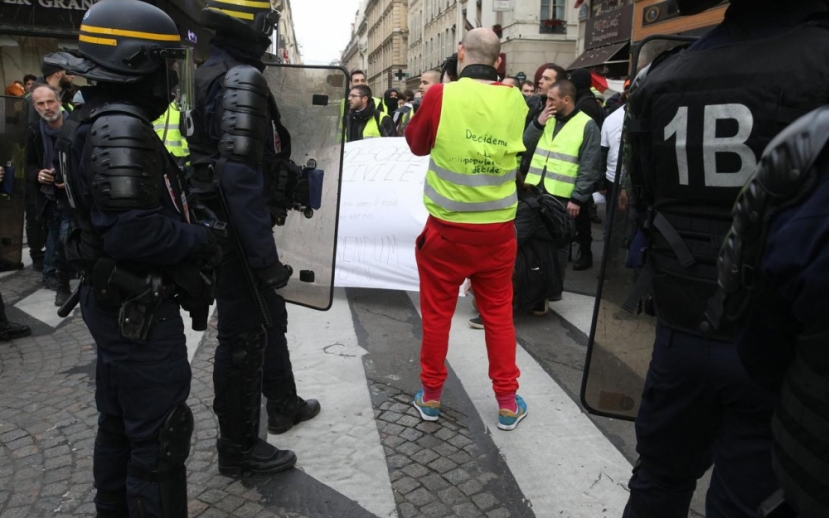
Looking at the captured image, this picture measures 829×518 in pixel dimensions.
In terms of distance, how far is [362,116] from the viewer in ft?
29.3

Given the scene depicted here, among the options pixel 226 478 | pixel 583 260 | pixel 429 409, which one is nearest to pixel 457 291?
pixel 429 409

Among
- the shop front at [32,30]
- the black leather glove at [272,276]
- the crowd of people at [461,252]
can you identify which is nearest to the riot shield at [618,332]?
the crowd of people at [461,252]

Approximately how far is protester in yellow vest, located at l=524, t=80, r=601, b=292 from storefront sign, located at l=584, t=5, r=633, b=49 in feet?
55.2

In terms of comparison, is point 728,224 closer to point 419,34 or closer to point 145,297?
point 145,297

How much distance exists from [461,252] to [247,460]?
1464mm

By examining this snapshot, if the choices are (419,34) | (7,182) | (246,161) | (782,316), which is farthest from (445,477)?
(419,34)

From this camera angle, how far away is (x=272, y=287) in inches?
113

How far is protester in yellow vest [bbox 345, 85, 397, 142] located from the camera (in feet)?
29.1

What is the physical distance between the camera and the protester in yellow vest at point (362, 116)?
8.87 metres

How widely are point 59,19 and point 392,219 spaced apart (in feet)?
42.9

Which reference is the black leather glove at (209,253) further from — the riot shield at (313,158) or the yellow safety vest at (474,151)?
the yellow safety vest at (474,151)

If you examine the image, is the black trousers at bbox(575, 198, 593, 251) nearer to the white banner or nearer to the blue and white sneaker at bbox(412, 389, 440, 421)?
the white banner

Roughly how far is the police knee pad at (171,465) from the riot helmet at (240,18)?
5.22ft

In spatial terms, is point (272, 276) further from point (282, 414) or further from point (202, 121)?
point (282, 414)
